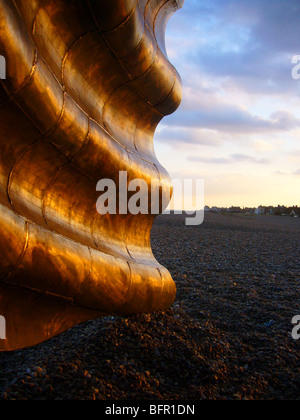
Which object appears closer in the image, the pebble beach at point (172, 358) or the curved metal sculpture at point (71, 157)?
the curved metal sculpture at point (71, 157)

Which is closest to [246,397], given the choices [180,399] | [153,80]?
[180,399]

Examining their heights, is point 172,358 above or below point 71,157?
below

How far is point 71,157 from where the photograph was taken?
14.6ft

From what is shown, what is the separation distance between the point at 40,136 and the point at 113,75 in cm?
186

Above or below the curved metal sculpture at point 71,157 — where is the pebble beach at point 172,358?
below

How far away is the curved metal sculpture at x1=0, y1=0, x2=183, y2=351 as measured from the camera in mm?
3594

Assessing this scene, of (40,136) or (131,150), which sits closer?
(40,136)

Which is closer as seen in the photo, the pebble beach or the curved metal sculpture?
the curved metal sculpture

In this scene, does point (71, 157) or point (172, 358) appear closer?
point (71, 157)

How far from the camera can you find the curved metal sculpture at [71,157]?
11.8ft

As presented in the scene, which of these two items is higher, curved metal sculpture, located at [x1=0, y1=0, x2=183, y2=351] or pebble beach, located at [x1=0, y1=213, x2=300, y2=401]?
curved metal sculpture, located at [x1=0, y1=0, x2=183, y2=351]

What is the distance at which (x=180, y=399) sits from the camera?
4133 mm

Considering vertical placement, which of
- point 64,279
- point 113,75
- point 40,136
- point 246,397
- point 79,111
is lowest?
point 246,397
